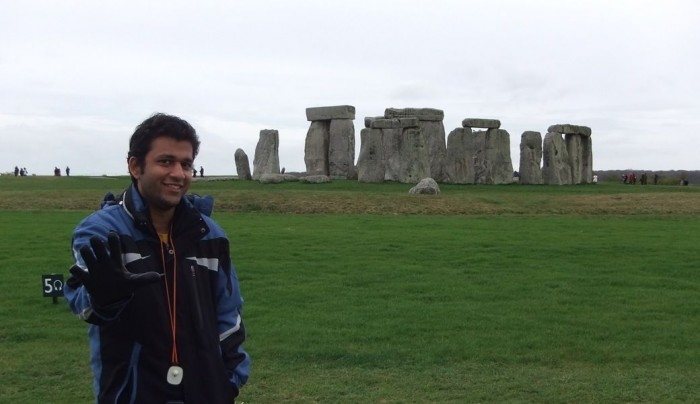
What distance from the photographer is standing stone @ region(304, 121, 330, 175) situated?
39.8 meters

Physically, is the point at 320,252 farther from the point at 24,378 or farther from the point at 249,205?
the point at 249,205

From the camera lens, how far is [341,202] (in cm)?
2459

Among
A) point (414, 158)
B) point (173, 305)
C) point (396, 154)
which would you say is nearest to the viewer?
point (173, 305)

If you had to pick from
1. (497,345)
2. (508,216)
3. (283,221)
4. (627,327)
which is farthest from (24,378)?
(508,216)

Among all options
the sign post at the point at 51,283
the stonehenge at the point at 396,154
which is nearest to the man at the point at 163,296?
the sign post at the point at 51,283

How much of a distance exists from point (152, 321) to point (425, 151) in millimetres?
32600

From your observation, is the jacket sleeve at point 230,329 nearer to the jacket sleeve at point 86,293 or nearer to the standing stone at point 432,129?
the jacket sleeve at point 86,293

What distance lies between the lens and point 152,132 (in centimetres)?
386

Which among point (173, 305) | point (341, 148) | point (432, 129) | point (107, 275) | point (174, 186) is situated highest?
point (432, 129)

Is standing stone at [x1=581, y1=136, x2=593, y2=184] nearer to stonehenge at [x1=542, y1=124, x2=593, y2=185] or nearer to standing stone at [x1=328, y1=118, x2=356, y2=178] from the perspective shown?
stonehenge at [x1=542, y1=124, x2=593, y2=185]

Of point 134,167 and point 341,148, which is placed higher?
point 341,148

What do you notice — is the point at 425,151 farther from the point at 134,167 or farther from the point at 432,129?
the point at 134,167

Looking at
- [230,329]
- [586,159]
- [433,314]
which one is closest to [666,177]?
[586,159]

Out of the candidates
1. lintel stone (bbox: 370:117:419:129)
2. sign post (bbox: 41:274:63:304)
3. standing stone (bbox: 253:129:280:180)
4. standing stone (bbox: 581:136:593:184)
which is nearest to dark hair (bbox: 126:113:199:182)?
sign post (bbox: 41:274:63:304)
